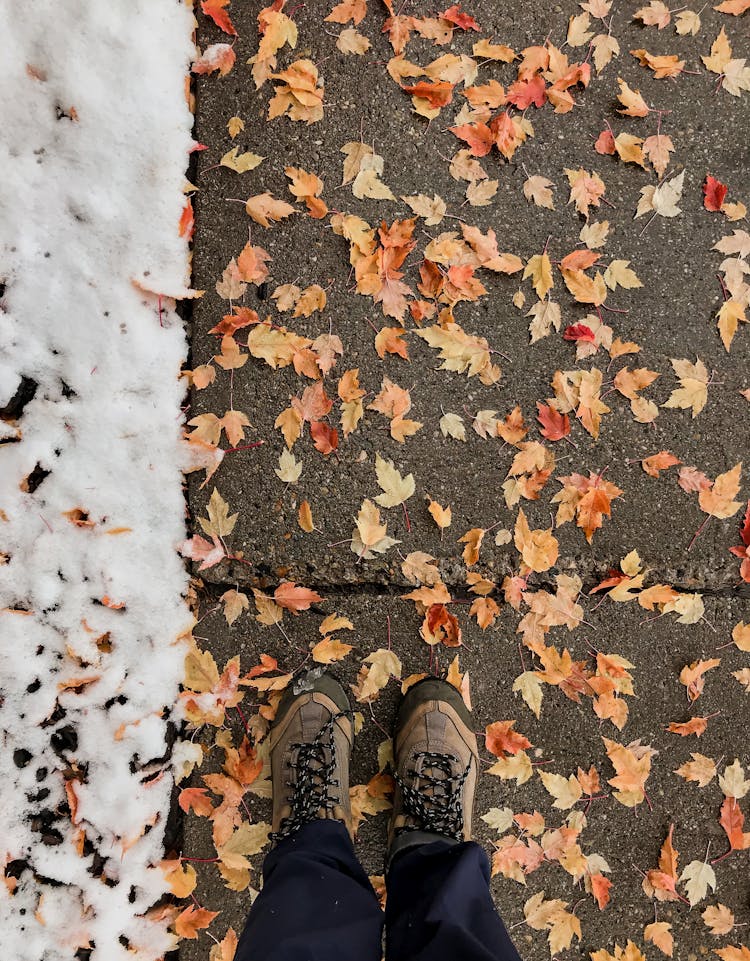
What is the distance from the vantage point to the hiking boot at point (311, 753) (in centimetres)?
193

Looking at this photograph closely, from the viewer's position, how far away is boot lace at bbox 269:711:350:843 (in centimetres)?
190

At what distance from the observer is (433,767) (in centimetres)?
196

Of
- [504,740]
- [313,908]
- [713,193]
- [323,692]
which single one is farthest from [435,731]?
[713,193]

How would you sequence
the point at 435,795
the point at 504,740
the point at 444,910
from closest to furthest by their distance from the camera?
the point at 444,910 < the point at 435,795 < the point at 504,740

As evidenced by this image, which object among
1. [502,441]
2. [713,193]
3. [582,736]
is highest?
[713,193]

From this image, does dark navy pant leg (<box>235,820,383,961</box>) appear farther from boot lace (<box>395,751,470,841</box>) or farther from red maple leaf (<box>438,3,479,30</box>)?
red maple leaf (<box>438,3,479,30</box>)

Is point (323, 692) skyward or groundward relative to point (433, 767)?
skyward

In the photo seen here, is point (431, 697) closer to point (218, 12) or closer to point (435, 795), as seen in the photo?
point (435, 795)

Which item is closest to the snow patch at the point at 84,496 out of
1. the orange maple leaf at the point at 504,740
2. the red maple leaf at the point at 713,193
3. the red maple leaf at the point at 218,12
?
the red maple leaf at the point at 218,12

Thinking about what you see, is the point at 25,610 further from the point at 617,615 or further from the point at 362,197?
the point at 617,615

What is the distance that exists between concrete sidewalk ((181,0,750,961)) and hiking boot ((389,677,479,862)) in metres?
0.09

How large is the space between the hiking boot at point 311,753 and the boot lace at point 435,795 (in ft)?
0.68

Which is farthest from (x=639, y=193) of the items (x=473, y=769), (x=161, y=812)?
(x=161, y=812)

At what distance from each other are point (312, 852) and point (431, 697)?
1.88ft
